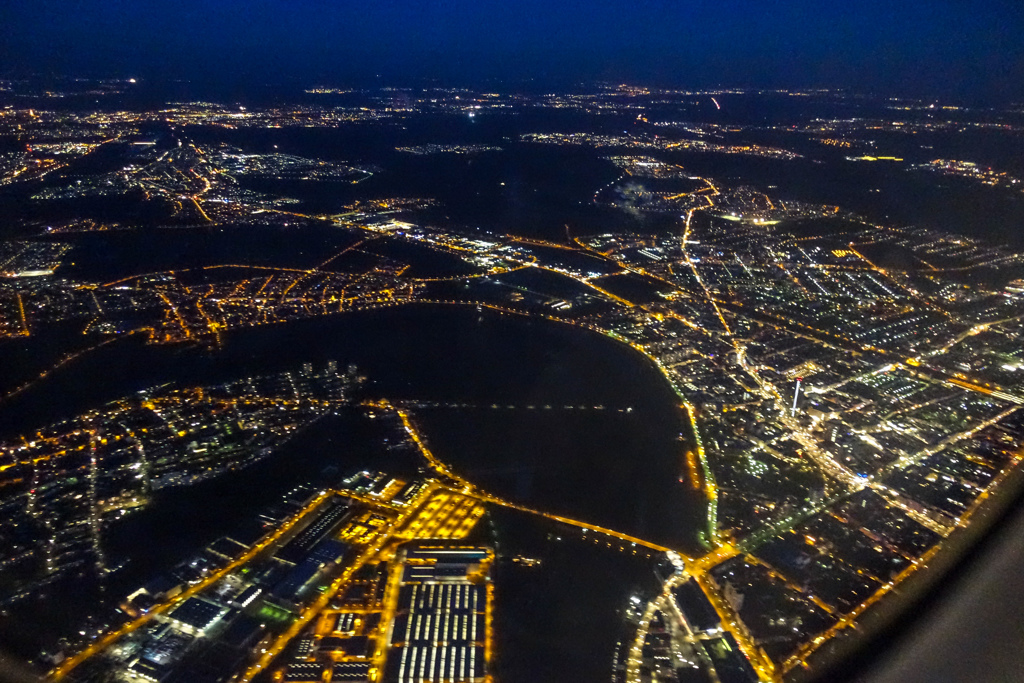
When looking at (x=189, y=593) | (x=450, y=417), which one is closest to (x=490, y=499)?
(x=450, y=417)

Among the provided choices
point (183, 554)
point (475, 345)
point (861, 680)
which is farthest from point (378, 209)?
point (861, 680)

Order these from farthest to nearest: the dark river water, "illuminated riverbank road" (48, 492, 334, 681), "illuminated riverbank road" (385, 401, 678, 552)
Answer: the dark river water → "illuminated riverbank road" (385, 401, 678, 552) → "illuminated riverbank road" (48, 492, 334, 681)

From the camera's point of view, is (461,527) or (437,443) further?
(437,443)

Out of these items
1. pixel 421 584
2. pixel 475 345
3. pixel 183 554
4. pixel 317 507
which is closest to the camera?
pixel 421 584

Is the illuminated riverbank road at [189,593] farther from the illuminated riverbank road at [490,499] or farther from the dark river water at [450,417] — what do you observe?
the illuminated riverbank road at [490,499]

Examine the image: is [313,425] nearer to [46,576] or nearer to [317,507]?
[317,507]

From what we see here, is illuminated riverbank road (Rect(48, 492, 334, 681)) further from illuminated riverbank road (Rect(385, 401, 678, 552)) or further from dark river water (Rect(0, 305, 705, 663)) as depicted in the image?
illuminated riverbank road (Rect(385, 401, 678, 552))

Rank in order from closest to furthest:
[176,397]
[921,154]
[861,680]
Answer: [861,680]
[176,397]
[921,154]

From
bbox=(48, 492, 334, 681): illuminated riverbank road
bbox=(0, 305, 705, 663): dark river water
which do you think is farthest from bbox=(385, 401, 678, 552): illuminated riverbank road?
bbox=(48, 492, 334, 681): illuminated riverbank road

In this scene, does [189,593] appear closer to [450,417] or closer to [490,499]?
[490,499]
